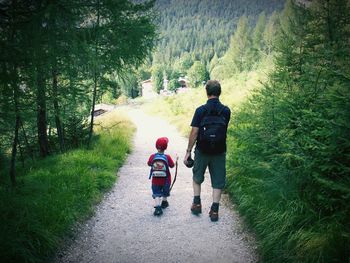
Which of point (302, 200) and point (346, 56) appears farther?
point (346, 56)

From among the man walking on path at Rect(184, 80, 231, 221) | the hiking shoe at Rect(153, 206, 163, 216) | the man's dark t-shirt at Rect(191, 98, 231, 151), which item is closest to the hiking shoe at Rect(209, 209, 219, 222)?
the man walking on path at Rect(184, 80, 231, 221)

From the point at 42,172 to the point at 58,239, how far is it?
113 inches

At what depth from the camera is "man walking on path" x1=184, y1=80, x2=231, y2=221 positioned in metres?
4.57

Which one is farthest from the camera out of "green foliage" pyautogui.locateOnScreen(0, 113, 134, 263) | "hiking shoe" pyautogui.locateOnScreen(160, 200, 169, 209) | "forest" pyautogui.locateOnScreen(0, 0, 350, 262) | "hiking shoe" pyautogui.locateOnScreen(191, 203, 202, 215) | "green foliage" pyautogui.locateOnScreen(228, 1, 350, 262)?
"hiking shoe" pyautogui.locateOnScreen(160, 200, 169, 209)

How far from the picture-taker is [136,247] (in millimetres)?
4074

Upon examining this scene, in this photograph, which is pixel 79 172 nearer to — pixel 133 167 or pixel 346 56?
pixel 133 167

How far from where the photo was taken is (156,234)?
14.6ft

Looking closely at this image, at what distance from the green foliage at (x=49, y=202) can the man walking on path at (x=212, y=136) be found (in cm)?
229

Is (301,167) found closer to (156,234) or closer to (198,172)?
(198,172)

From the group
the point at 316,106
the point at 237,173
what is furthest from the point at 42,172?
the point at 316,106

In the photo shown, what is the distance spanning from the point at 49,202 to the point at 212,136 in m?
3.11

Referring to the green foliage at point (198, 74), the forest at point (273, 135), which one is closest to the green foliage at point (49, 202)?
the forest at point (273, 135)

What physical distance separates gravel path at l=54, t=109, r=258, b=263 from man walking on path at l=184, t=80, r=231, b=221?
18.0 inches

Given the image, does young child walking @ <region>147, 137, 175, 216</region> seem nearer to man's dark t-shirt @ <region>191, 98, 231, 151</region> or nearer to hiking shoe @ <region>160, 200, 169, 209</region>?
hiking shoe @ <region>160, 200, 169, 209</region>
